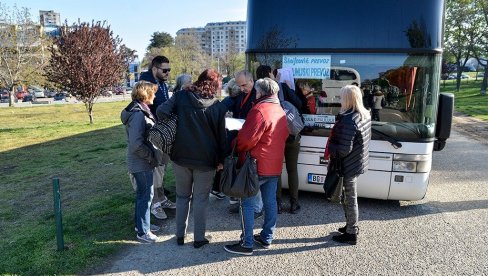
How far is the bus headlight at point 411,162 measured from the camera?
5.02 meters

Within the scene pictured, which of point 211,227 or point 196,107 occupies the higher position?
point 196,107

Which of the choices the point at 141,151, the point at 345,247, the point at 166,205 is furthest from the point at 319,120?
the point at 166,205

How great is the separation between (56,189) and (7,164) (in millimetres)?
7511

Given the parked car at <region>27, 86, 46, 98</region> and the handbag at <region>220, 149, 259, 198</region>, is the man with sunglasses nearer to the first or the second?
the handbag at <region>220, 149, 259, 198</region>

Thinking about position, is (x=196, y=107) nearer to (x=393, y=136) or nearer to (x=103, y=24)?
(x=393, y=136)

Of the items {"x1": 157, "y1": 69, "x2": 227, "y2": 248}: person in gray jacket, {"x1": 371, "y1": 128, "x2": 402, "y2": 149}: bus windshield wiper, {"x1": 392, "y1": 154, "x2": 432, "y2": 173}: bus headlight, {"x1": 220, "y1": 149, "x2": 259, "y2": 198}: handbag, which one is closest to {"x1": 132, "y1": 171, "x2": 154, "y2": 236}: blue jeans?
{"x1": 157, "y1": 69, "x2": 227, "y2": 248}: person in gray jacket

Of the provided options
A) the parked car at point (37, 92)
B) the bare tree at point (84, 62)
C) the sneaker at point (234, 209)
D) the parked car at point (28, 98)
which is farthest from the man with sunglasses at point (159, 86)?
the parked car at point (37, 92)

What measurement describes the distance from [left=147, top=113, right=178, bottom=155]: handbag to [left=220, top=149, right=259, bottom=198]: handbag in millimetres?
653

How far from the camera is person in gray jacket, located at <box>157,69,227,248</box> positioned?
156 inches

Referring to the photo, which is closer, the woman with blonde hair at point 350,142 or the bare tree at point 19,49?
the woman with blonde hair at point 350,142

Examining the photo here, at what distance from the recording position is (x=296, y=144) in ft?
17.1

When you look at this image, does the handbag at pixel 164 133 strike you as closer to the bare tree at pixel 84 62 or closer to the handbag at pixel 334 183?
the handbag at pixel 334 183

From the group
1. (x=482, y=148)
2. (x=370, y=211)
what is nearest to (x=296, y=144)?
(x=370, y=211)

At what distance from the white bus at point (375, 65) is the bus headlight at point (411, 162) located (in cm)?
1
